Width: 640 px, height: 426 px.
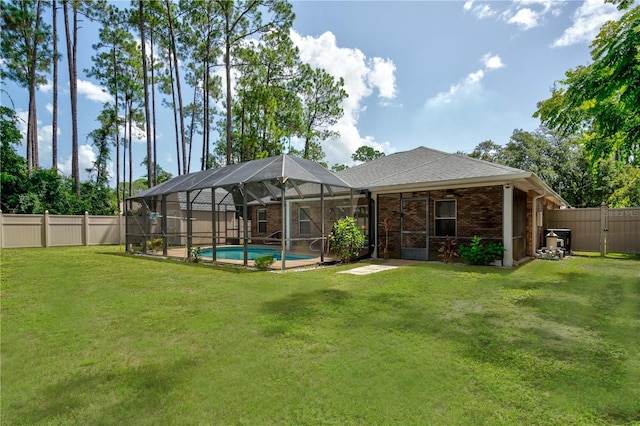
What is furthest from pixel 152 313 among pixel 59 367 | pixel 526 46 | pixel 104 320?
pixel 526 46

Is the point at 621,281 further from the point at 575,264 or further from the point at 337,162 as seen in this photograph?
the point at 337,162

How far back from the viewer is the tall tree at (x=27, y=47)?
729 inches

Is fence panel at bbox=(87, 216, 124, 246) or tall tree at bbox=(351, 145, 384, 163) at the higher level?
tall tree at bbox=(351, 145, 384, 163)

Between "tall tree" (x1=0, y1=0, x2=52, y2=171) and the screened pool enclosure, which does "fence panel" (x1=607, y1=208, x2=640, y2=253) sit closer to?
the screened pool enclosure

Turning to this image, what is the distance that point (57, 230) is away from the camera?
1648cm

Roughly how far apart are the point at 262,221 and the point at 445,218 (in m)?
10.2

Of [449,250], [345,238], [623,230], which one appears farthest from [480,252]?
[623,230]

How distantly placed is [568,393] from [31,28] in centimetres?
2813

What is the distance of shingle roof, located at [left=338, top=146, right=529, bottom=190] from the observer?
31.4 ft

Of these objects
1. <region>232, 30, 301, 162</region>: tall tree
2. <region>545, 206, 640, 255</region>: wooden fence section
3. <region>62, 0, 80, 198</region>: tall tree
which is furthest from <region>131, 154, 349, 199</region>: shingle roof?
<region>62, 0, 80, 198</region>: tall tree

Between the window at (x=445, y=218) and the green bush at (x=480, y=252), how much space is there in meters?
0.78

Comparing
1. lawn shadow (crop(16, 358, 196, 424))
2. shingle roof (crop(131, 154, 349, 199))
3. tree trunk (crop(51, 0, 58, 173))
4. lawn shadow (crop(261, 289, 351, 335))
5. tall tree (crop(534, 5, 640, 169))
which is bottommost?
lawn shadow (crop(261, 289, 351, 335))

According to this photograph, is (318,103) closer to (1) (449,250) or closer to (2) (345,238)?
(2) (345,238)

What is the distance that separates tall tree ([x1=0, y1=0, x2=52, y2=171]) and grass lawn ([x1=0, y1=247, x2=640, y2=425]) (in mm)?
19992
